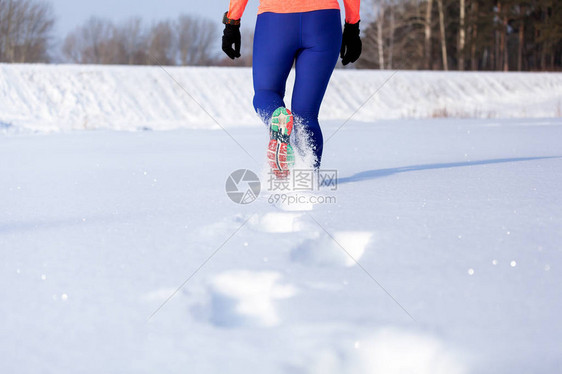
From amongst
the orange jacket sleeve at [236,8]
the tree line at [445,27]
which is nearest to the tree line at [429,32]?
the tree line at [445,27]

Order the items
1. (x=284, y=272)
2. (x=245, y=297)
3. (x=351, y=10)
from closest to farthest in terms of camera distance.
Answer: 1. (x=245, y=297)
2. (x=284, y=272)
3. (x=351, y=10)

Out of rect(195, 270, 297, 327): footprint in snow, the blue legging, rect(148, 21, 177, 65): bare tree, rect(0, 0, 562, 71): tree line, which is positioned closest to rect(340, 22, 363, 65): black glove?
the blue legging

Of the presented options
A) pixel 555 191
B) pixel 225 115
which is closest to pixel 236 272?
pixel 555 191

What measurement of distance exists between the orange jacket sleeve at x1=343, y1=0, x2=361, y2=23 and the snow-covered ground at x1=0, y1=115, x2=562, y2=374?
900 mm

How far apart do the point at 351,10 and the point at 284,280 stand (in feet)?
6.71

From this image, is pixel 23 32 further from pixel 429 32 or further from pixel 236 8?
pixel 236 8

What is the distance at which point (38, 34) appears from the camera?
115ft

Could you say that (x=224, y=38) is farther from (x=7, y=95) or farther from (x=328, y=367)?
(x=7, y=95)

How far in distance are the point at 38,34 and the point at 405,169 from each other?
118ft

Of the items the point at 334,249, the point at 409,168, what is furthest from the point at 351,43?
the point at 334,249

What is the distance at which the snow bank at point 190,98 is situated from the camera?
10164 mm

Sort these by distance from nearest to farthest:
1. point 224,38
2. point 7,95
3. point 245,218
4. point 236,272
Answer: point 236,272, point 245,218, point 224,38, point 7,95

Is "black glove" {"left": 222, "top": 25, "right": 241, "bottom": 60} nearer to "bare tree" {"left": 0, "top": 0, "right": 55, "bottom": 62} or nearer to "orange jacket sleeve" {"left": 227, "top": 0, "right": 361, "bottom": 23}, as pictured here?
"orange jacket sleeve" {"left": 227, "top": 0, "right": 361, "bottom": 23}

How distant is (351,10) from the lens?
302 cm
